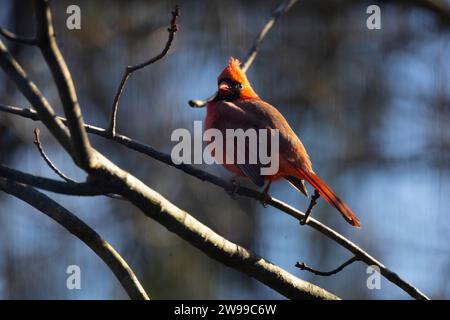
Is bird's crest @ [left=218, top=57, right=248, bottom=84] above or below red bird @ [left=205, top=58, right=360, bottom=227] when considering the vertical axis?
above

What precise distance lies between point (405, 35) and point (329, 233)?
18.6ft

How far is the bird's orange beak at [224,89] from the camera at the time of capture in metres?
4.20

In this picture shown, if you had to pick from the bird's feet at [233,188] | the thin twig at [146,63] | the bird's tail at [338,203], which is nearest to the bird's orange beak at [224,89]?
the bird's tail at [338,203]

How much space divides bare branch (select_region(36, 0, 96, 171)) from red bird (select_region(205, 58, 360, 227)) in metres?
1.55

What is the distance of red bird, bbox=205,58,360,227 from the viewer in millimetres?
3566

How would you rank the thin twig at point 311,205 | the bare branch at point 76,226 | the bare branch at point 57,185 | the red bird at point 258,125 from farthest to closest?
the red bird at point 258,125, the thin twig at point 311,205, the bare branch at point 76,226, the bare branch at point 57,185

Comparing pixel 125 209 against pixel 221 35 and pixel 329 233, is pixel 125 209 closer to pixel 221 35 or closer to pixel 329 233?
pixel 221 35

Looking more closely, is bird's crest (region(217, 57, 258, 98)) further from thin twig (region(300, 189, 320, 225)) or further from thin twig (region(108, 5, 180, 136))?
thin twig (region(108, 5, 180, 136))

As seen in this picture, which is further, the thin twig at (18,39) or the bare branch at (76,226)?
the bare branch at (76,226)

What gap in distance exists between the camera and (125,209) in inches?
274

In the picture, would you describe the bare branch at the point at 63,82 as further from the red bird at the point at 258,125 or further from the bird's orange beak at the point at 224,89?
the bird's orange beak at the point at 224,89

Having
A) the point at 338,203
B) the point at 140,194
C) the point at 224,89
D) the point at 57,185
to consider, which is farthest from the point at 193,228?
the point at 224,89

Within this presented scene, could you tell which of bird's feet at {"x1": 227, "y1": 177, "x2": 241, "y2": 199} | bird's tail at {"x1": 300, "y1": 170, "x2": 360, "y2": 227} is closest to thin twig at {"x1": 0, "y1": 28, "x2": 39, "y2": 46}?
bird's feet at {"x1": 227, "y1": 177, "x2": 241, "y2": 199}

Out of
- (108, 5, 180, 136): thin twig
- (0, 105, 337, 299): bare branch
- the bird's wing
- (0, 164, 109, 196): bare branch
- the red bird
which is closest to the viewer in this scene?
(0, 164, 109, 196): bare branch
